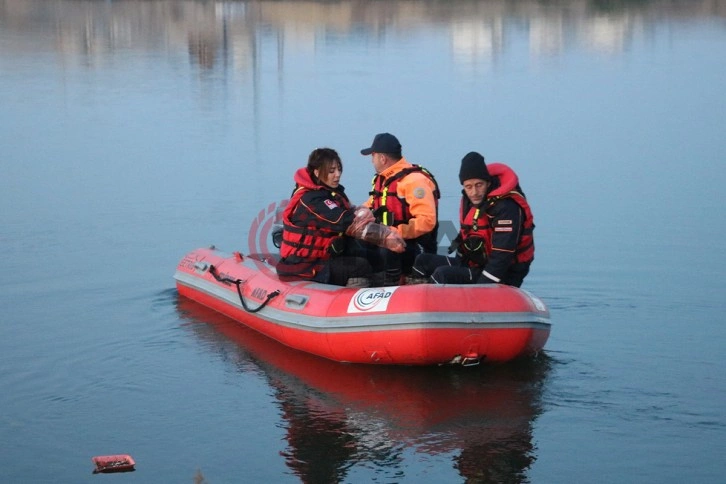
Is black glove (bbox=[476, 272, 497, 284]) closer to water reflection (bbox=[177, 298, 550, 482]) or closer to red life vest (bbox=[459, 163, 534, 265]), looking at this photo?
red life vest (bbox=[459, 163, 534, 265])

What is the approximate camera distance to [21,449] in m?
6.31

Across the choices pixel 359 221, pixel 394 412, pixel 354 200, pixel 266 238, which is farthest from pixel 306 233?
pixel 354 200

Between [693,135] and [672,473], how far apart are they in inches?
407

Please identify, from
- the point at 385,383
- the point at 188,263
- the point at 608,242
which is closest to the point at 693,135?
the point at 608,242

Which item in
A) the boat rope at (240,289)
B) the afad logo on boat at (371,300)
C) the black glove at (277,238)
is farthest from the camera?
the black glove at (277,238)

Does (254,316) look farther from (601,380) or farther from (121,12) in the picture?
(121,12)

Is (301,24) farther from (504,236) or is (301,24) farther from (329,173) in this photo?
(504,236)

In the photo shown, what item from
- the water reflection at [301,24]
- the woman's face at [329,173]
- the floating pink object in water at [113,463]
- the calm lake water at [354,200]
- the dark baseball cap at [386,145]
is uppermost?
the water reflection at [301,24]

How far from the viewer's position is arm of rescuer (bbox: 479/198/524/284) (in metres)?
7.66

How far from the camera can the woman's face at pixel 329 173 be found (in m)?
7.93

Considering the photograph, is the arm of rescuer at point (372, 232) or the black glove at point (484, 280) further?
the arm of rescuer at point (372, 232)

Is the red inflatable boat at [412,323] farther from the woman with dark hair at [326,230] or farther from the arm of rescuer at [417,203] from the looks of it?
the arm of rescuer at [417,203]

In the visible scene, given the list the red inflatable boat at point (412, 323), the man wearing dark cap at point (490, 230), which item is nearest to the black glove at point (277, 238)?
the red inflatable boat at point (412, 323)

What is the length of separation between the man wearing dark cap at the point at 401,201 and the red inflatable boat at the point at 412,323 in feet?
2.11
